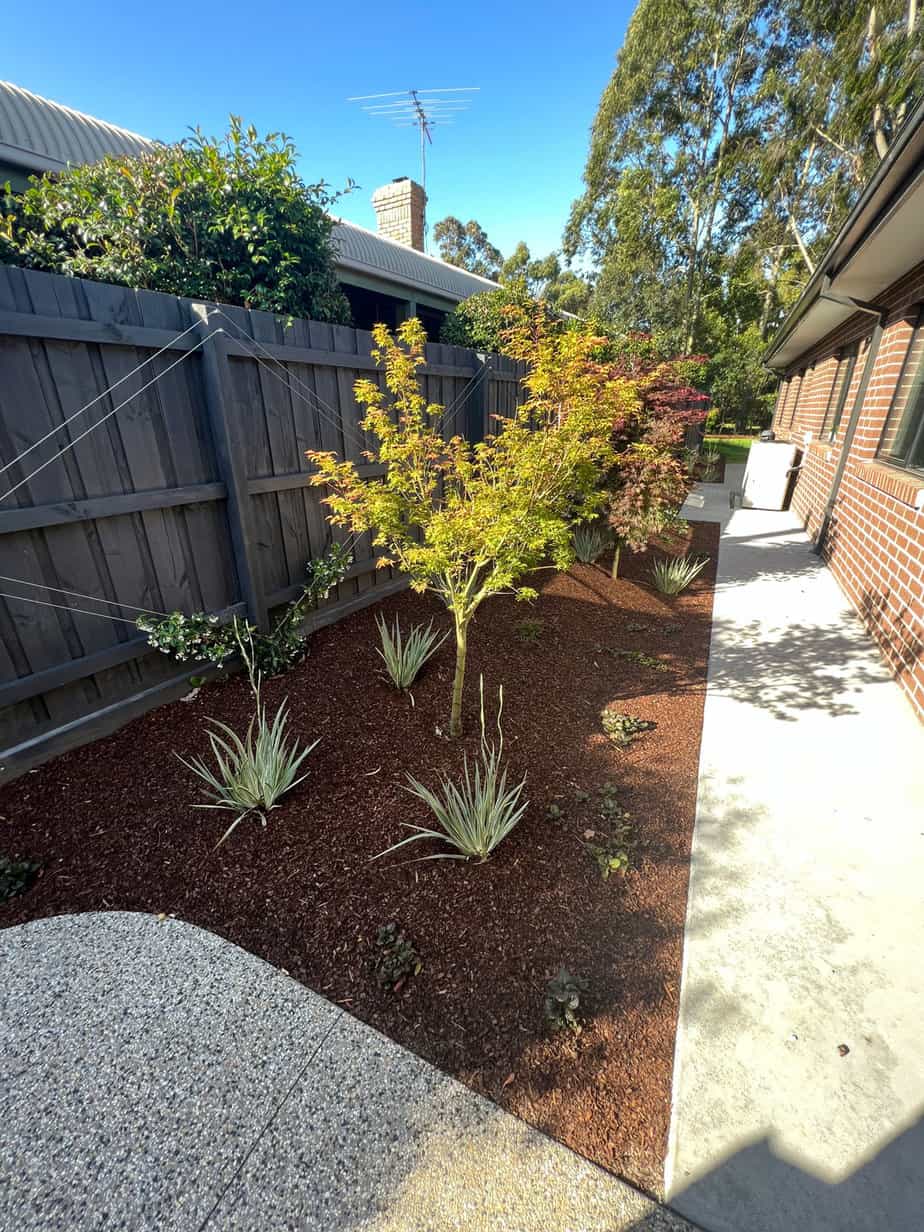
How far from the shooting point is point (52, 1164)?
130cm

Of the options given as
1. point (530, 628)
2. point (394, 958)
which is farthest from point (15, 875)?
point (530, 628)

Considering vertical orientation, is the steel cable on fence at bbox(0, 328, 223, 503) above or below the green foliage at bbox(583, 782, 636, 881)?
above

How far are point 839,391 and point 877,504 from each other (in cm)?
430

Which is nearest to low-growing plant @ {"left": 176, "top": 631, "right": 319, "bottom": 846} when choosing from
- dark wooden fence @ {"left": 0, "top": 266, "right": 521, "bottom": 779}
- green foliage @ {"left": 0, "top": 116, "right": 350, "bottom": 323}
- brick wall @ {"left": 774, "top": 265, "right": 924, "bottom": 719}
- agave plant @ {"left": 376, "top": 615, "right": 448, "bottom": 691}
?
dark wooden fence @ {"left": 0, "top": 266, "right": 521, "bottom": 779}

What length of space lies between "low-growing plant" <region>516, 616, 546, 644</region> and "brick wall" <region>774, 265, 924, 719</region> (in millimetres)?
2478

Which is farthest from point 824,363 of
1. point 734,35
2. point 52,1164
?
point 734,35

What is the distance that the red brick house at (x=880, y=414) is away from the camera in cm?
348

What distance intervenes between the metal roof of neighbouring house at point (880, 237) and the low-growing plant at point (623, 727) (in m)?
3.51

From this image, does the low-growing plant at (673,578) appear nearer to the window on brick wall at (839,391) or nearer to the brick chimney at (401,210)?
the window on brick wall at (839,391)

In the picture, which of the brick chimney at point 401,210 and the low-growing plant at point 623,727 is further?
the brick chimney at point 401,210

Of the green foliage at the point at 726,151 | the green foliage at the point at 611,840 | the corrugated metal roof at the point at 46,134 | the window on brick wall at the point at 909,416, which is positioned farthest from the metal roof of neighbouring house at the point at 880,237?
the green foliage at the point at 726,151

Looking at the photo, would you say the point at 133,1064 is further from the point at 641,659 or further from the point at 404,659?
the point at 641,659

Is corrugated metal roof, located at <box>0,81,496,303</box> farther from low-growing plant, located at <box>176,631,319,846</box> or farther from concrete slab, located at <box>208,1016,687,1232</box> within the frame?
concrete slab, located at <box>208,1016,687,1232</box>

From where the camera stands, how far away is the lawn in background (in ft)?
64.0
